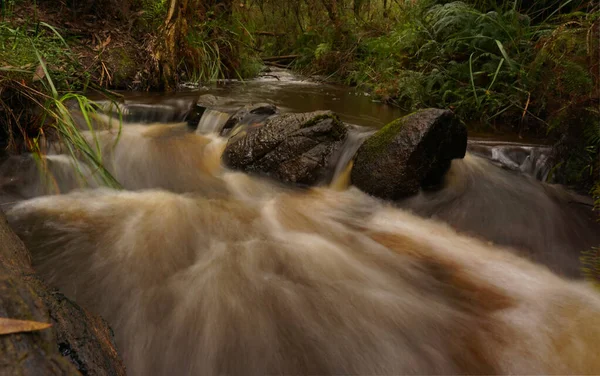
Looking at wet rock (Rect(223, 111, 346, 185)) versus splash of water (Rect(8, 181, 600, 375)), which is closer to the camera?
splash of water (Rect(8, 181, 600, 375))

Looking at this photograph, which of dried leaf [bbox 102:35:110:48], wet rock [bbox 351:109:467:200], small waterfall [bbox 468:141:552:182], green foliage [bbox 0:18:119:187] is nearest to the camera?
green foliage [bbox 0:18:119:187]

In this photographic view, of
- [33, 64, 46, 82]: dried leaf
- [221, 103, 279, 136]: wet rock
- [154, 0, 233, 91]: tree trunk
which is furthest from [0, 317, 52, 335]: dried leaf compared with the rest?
[154, 0, 233, 91]: tree trunk

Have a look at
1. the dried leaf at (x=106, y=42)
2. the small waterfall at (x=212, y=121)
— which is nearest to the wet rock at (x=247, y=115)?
the small waterfall at (x=212, y=121)

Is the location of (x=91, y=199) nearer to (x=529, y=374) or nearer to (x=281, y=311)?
(x=281, y=311)

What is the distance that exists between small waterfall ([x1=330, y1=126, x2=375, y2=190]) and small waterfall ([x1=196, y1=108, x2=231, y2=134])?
1705 mm

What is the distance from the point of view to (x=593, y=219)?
2.99 metres

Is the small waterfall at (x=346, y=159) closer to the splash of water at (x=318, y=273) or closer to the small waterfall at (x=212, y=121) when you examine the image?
the splash of water at (x=318, y=273)

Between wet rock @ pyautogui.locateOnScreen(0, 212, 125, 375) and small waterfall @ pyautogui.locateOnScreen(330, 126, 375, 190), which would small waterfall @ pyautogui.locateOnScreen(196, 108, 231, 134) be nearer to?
small waterfall @ pyautogui.locateOnScreen(330, 126, 375, 190)

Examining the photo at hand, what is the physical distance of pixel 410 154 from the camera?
321 centimetres

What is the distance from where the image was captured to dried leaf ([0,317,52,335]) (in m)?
0.79

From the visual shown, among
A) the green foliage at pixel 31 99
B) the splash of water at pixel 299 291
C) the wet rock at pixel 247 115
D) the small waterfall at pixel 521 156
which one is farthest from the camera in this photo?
the wet rock at pixel 247 115

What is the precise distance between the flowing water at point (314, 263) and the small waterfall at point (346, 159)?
0.05 ft

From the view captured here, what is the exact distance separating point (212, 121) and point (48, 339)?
4124 mm

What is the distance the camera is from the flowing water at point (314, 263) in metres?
1.74
